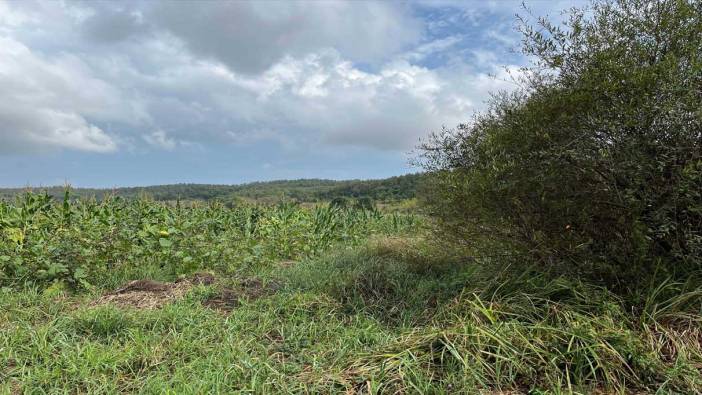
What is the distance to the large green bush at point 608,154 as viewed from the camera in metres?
3.55

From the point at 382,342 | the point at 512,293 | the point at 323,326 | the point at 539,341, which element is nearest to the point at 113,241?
the point at 323,326

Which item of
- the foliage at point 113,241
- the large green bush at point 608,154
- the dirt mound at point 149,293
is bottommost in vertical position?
the dirt mound at point 149,293

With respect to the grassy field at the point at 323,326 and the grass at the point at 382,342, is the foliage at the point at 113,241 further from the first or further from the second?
the grass at the point at 382,342

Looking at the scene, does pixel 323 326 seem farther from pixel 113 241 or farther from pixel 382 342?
pixel 113 241

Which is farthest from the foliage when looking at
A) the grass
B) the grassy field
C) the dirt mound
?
the grass

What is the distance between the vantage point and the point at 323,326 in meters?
4.03

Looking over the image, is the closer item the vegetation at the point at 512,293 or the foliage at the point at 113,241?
the vegetation at the point at 512,293

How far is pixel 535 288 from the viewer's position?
3.91m

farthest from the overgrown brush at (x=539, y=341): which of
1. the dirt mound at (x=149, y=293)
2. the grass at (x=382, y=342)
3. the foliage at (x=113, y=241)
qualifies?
the foliage at (x=113, y=241)

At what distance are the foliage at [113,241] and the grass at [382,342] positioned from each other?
1.15m

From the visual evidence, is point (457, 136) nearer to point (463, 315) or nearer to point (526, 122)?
point (526, 122)

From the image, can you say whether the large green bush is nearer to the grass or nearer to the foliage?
the grass

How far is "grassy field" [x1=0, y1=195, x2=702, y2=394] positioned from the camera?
9.87 ft

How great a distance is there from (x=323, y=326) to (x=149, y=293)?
7.52 ft
